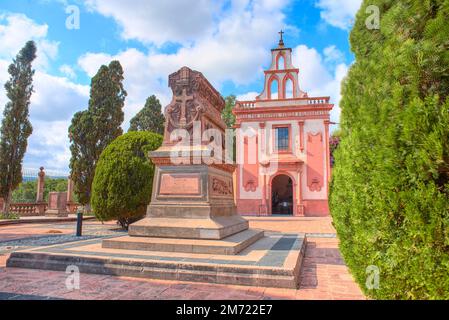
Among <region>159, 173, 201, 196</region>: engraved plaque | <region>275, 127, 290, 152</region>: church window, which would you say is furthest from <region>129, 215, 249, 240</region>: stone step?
<region>275, 127, 290, 152</region>: church window

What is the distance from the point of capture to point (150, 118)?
26.8 m

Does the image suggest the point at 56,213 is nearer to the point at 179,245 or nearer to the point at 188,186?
the point at 188,186

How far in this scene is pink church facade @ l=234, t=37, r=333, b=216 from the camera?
20.4 m

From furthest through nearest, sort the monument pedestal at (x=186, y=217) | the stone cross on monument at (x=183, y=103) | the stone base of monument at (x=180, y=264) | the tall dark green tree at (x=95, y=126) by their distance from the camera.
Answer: the tall dark green tree at (x=95, y=126) → the stone cross on monument at (x=183, y=103) → the monument pedestal at (x=186, y=217) → the stone base of monument at (x=180, y=264)

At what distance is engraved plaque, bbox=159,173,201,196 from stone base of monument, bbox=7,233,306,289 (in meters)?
1.13

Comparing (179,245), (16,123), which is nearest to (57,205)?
(16,123)

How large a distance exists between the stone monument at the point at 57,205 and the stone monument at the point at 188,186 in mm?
16580

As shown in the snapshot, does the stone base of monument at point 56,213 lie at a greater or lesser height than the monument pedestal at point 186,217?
lesser

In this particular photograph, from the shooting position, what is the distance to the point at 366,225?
8.35ft

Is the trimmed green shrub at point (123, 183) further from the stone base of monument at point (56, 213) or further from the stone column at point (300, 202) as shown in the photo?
the stone column at point (300, 202)

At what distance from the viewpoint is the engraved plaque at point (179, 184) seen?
5730mm

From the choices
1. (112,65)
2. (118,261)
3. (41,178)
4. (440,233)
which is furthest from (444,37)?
(41,178)

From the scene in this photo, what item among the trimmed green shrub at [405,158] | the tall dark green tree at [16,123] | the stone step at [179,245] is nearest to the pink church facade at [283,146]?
the tall dark green tree at [16,123]
